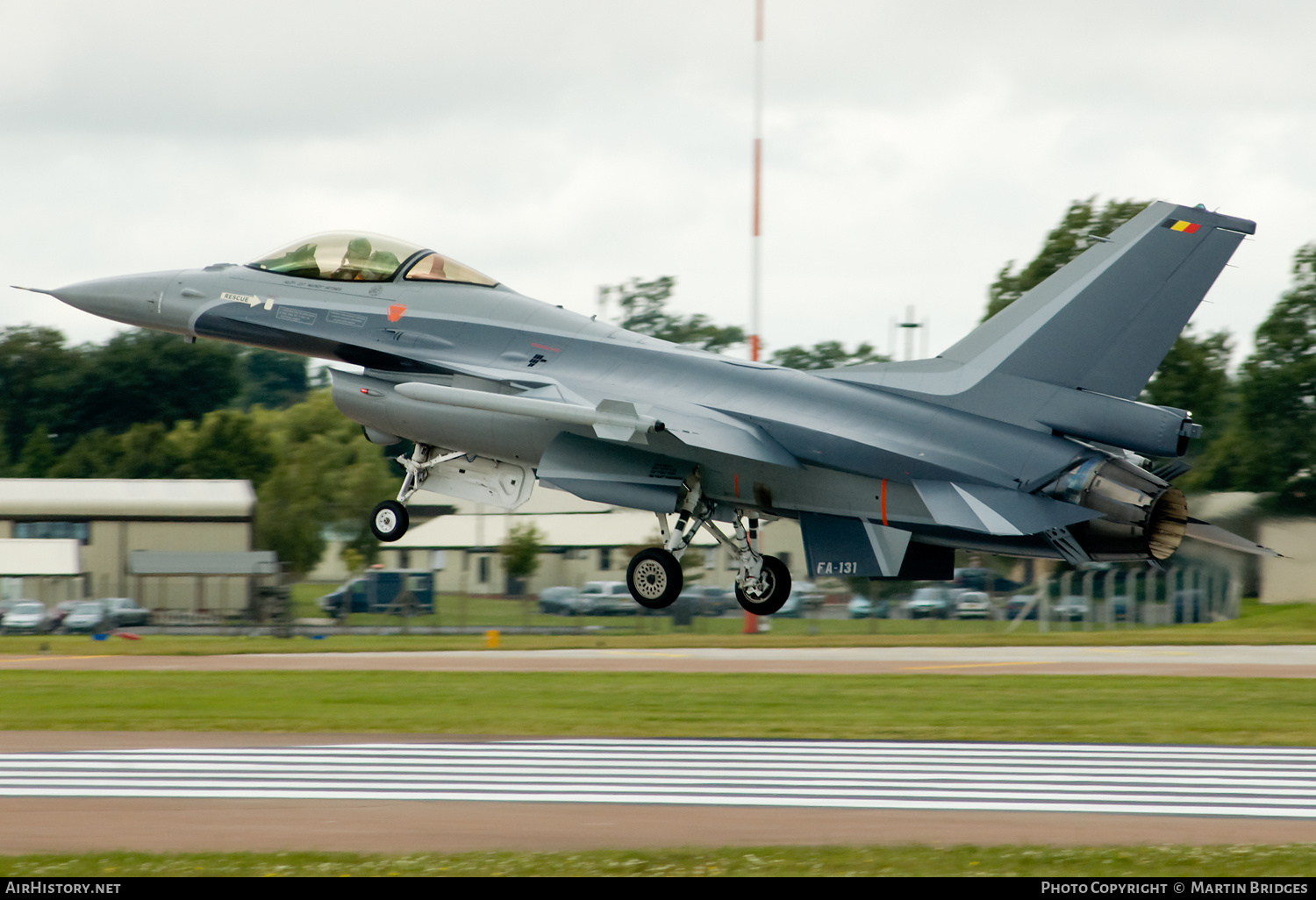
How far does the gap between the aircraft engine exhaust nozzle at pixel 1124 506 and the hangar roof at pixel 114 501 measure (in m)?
50.0

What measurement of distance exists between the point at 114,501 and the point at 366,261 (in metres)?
44.9

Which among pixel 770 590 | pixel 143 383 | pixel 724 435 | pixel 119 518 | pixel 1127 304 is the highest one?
pixel 143 383

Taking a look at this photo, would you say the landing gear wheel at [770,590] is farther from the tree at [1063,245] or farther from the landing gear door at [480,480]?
the tree at [1063,245]

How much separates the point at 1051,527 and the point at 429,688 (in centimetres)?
1710

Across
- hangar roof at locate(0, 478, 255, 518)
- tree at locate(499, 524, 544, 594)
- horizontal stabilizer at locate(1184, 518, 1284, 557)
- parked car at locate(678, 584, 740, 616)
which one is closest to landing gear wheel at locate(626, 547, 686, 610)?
horizontal stabilizer at locate(1184, 518, 1284, 557)

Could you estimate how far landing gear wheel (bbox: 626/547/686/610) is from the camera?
1759 cm

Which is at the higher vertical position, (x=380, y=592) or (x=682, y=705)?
(x=682, y=705)

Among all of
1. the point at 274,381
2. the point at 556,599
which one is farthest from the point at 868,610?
the point at 274,381

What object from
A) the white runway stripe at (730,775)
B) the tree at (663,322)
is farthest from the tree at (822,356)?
the white runway stripe at (730,775)

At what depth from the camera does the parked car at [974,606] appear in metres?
55.7

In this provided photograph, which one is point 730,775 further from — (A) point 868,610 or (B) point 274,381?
(B) point 274,381

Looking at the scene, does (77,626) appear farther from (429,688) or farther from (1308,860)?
(1308,860)

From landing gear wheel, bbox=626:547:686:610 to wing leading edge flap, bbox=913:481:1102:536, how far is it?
324cm

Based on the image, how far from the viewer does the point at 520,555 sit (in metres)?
66.8
